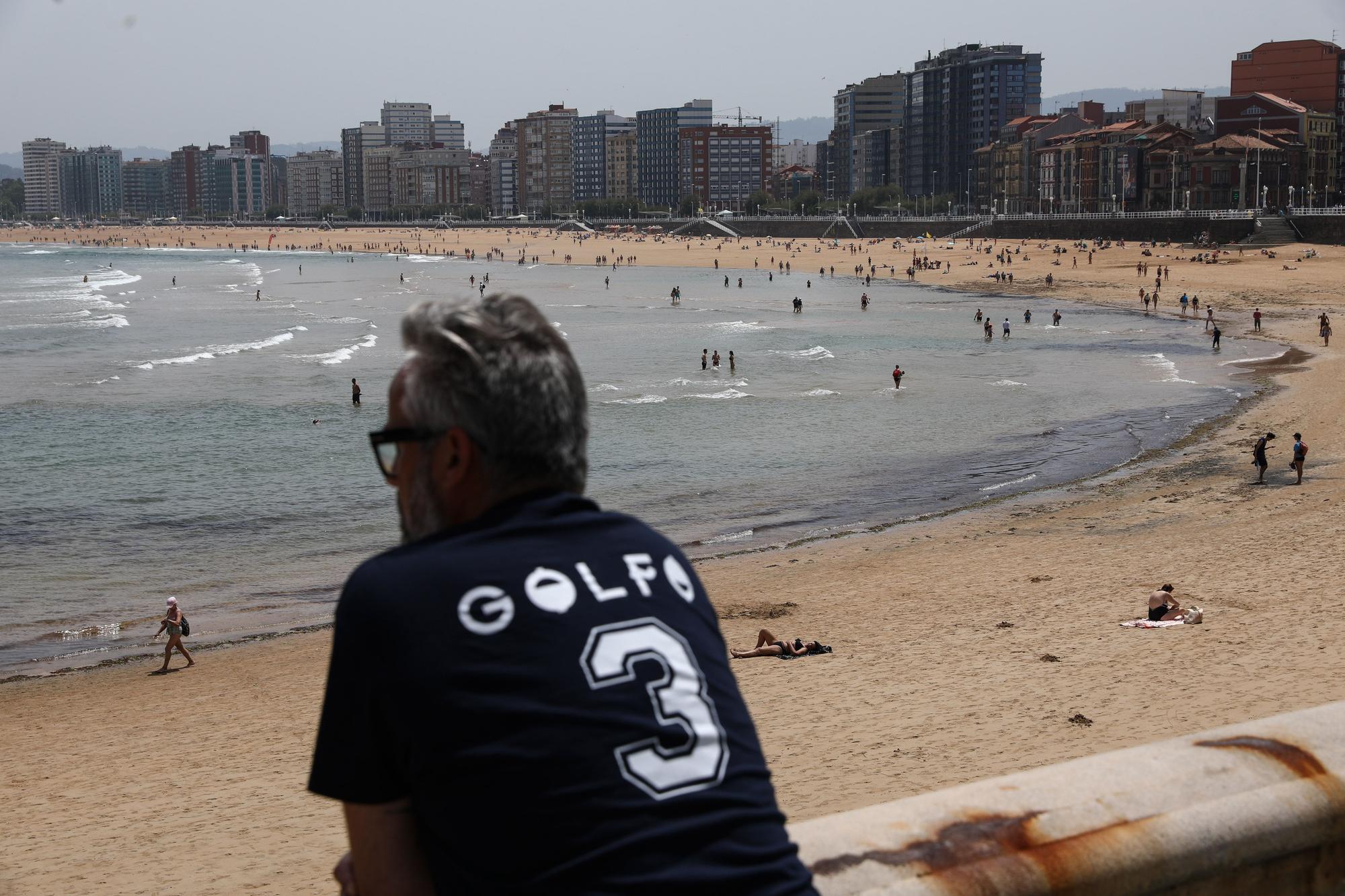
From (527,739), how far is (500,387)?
478 millimetres

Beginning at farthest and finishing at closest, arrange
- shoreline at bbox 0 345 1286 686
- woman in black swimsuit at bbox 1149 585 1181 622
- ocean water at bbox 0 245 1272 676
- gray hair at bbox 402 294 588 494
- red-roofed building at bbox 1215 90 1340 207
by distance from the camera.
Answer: red-roofed building at bbox 1215 90 1340 207 < ocean water at bbox 0 245 1272 676 < shoreline at bbox 0 345 1286 686 < woman in black swimsuit at bbox 1149 585 1181 622 < gray hair at bbox 402 294 588 494

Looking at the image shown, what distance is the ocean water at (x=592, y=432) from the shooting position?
1983 cm

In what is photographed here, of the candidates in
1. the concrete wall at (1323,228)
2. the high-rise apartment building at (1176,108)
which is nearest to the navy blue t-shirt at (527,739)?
the concrete wall at (1323,228)

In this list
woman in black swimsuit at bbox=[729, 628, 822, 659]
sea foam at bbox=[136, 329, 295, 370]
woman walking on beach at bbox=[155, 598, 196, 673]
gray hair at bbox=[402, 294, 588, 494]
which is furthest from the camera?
sea foam at bbox=[136, 329, 295, 370]

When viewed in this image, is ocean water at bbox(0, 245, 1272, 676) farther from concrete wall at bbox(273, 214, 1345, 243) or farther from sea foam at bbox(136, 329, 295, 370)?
concrete wall at bbox(273, 214, 1345, 243)

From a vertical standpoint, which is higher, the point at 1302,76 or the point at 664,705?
the point at 1302,76

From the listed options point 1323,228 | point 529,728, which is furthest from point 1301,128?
point 529,728

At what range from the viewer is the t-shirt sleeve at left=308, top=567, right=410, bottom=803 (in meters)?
1.72

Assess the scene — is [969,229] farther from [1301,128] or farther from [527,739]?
[527,739]

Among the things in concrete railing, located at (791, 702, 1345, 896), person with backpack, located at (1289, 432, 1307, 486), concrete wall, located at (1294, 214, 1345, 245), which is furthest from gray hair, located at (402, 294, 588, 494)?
concrete wall, located at (1294, 214, 1345, 245)

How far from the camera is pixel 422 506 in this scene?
196 centimetres

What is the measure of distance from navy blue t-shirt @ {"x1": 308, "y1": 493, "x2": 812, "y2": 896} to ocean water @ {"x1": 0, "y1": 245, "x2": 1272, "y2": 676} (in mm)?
15130

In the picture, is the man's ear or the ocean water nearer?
the man's ear

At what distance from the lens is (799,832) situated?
2012mm
